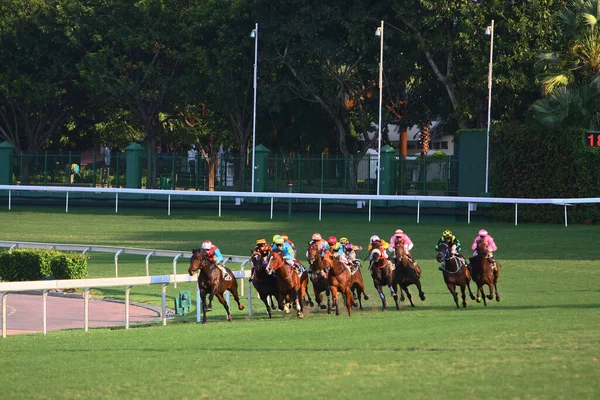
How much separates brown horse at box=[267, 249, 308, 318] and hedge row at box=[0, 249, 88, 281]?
7.78 m

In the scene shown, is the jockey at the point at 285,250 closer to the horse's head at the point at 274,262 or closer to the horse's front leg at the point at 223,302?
the horse's head at the point at 274,262

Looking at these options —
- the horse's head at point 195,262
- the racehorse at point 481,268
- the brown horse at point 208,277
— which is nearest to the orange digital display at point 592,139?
the racehorse at point 481,268

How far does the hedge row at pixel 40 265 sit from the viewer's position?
2327 centimetres

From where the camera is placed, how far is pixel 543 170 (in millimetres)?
33531

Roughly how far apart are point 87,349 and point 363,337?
3011mm

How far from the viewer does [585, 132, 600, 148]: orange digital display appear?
3088cm

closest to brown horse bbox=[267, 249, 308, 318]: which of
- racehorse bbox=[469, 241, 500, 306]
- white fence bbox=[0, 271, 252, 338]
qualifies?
white fence bbox=[0, 271, 252, 338]

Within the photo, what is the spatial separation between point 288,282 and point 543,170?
18.6 meters

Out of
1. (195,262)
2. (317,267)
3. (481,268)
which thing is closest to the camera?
(195,262)

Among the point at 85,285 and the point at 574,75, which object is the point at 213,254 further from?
the point at 574,75

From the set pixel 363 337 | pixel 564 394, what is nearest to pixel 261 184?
pixel 363 337

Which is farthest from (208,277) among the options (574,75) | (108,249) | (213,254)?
(574,75)

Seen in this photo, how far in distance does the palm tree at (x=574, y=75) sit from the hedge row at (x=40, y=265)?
53.8ft

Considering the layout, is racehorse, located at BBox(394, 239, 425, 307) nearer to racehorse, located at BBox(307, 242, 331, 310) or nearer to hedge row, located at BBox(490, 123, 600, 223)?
racehorse, located at BBox(307, 242, 331, 310)
